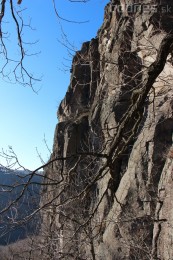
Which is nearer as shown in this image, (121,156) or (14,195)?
(121,156)

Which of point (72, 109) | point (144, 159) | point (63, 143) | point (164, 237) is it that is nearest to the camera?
point (164, 237)

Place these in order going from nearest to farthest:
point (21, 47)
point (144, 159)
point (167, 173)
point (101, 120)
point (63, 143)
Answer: point (21, 47), point (167, 173), point (144, 159), point (101, 120), point (63, 143)

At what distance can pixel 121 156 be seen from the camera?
13.8 ft

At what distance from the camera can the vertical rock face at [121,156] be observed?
3.75 metres

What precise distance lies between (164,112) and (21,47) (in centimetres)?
1368

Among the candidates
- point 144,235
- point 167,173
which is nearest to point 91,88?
point 144,235

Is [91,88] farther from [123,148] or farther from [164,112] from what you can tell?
[123,148]

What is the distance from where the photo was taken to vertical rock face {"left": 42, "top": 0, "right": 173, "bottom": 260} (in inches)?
148

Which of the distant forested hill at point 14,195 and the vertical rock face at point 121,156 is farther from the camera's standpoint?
the vertical rock face at point 121,156

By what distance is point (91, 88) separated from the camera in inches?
1217

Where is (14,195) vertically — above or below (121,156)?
below

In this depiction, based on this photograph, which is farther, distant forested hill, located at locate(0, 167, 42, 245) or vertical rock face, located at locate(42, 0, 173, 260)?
vertical rock face, located at locate(42, 0, 173, 260)

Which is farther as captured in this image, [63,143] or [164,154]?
[63,143]

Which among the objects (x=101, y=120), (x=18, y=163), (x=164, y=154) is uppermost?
(x=101, y=120)
